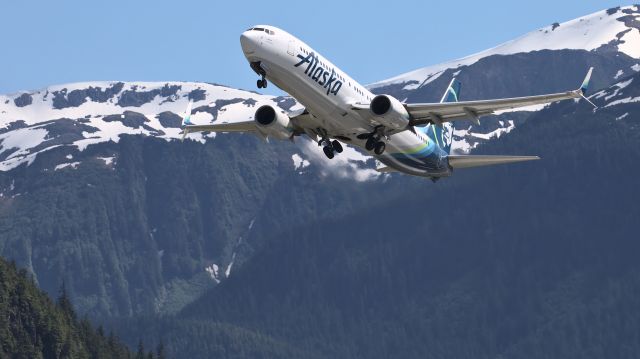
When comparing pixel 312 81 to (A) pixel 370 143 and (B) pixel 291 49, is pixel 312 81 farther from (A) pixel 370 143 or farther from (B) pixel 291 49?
(A) pixel 370 143

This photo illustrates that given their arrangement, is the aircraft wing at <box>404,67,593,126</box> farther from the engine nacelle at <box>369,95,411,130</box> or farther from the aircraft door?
the aircraft door

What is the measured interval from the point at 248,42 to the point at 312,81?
4.87 m

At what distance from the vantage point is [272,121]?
99.2 metres

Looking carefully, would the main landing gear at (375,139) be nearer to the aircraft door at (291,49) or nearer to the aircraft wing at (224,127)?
the aircraft door at (291,49)

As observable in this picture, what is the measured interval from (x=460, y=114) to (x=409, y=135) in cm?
799

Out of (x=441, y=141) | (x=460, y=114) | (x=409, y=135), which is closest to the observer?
(x=460, y=114)

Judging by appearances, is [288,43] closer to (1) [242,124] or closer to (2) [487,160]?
(1) [242,124]

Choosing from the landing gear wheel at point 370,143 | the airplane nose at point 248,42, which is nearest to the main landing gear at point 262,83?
the airplane nose at point 248,42

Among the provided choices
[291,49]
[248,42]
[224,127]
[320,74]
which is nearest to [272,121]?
[320,74]

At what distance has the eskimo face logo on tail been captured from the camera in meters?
92.7

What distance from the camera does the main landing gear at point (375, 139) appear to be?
321ft

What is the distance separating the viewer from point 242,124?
105188 mm

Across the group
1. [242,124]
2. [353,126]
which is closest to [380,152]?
[353,126]

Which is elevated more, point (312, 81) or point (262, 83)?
point (262, 83)
